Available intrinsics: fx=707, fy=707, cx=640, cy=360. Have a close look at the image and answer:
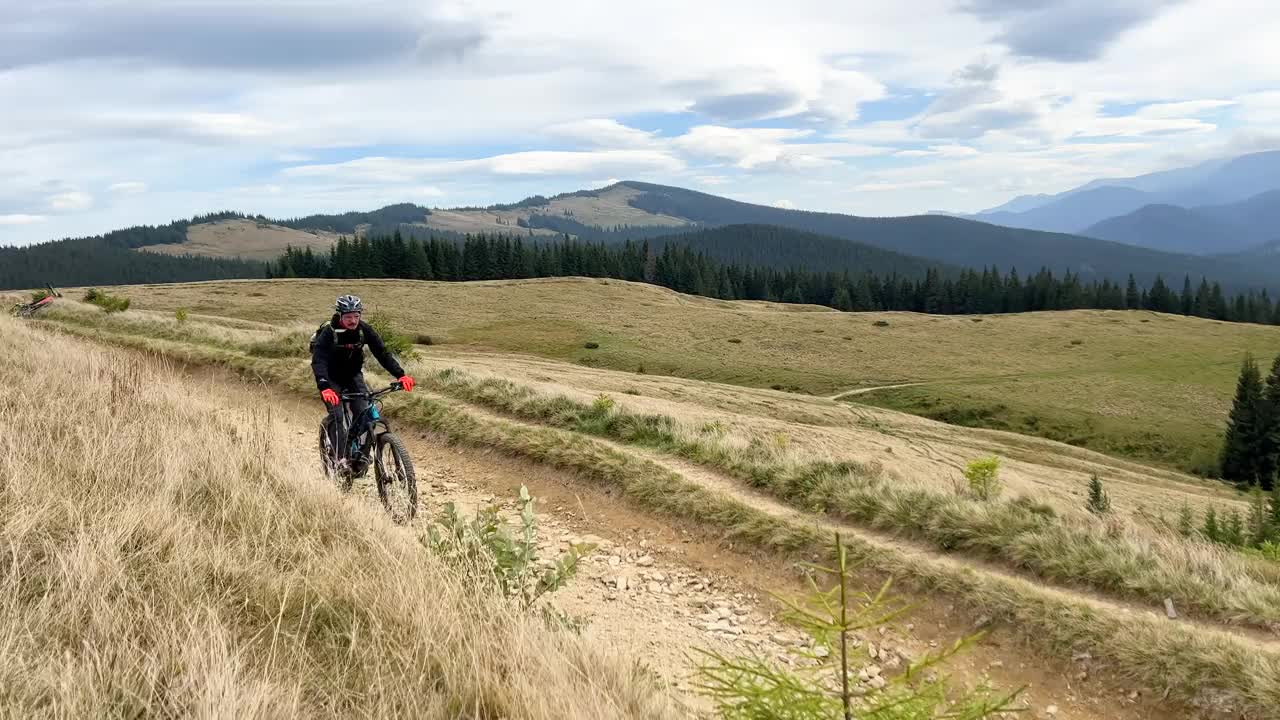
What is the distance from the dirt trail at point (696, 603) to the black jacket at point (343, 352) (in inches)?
67.7

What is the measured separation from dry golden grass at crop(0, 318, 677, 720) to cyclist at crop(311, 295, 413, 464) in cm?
243

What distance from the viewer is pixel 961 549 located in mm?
9164

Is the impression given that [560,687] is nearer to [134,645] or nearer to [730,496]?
[134,645]

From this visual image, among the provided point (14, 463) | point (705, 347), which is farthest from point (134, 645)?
point (705, 347)

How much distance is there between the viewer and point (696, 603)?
8.23 metres

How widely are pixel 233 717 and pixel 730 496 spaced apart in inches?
325

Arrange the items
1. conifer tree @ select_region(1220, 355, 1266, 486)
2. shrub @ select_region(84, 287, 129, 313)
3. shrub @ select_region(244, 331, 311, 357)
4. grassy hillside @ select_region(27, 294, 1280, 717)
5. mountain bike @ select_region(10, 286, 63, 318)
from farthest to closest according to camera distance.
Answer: conifer tree @ select_region(1220, 355, 1266, 486), shrub @ select_region(84, 287, 129, 313), mountain bike @ select_region(10, 286, 63, 318), shrub @ select_region(244, 331, 311, 357), grassy hillside @ select_region(27, 294, 1280, 717)

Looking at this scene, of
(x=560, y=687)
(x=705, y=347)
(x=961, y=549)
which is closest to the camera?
(x=560, y=687)

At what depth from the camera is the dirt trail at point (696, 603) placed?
6473 mm

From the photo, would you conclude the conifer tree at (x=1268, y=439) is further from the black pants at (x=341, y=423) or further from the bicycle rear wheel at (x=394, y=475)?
the black pants at (x=341, y=423)

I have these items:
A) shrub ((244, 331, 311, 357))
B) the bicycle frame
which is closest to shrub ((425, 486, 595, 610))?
the bicycle frame

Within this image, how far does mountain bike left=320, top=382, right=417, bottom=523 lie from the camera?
8977 millimetres

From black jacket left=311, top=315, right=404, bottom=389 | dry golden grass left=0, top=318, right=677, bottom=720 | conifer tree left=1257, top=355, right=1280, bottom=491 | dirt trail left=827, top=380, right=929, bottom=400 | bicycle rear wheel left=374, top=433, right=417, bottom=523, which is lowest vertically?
conifer tree left=1257, top=355, right=1280, bottom=491

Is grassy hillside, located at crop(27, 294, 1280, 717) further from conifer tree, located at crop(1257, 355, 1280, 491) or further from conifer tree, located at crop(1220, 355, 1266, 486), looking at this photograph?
conifer tree, located at crop(1257, 355, 1280, 491)
